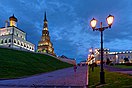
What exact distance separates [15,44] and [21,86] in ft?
306

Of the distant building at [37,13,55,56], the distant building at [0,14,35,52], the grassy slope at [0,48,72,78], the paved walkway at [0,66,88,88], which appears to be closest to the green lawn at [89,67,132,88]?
the paved walkway at [0,66,88,88]

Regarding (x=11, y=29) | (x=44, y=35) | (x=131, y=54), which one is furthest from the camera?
(x=44, y=35)

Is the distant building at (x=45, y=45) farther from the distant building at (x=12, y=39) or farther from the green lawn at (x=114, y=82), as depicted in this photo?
the green lawn at (x=114, y=82)

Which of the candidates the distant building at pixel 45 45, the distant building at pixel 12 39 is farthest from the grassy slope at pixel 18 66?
the distant building at pixel 45 45

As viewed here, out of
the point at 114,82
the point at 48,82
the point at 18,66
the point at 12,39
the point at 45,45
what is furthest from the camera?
the point at 45,45

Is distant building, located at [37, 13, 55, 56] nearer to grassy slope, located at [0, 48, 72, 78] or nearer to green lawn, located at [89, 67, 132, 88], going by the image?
grassy slope, located at [0, 48, 72, 78]

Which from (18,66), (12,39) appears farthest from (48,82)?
(12,39)

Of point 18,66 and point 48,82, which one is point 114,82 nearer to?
point 48,82

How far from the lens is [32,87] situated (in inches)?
581

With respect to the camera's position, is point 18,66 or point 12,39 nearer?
point 18,66

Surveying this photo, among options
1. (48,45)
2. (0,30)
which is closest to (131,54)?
(48,45)

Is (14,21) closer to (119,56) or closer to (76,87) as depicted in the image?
(119,56)

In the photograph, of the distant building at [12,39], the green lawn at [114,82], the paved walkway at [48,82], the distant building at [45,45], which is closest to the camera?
the green lawn at [114,82]

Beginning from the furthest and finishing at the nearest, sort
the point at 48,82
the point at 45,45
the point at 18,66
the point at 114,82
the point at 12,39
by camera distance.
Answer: the point at 45,45 → the point at 12,39 → the point at 18,66 → the point at 48,82 → the point at 114,82
